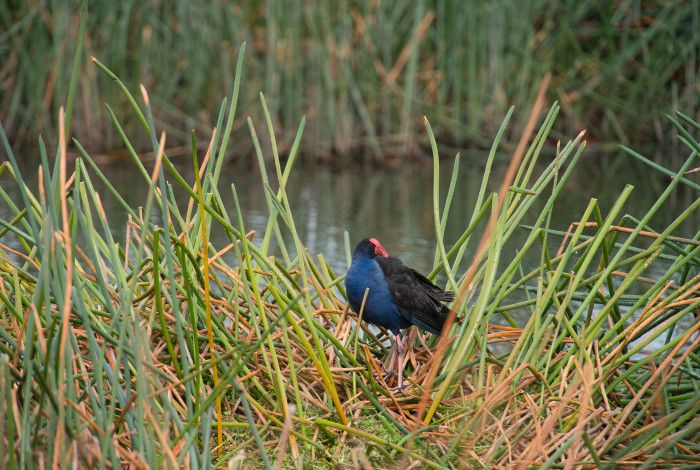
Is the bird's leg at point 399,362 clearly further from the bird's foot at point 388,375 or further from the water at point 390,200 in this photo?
the water at point 390,200

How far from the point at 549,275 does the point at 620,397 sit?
1.17ft

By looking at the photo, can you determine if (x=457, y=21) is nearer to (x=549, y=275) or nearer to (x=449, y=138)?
(x=449, y=138)

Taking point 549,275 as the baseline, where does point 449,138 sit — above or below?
below

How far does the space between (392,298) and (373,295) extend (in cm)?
5

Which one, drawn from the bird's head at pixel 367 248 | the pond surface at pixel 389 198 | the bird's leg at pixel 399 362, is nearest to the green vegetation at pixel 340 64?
the pond surface at pixel 389 198

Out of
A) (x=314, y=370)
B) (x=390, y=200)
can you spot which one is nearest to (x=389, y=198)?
(x=390, y=200)

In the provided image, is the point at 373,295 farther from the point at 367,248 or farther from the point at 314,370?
the point at 314,370

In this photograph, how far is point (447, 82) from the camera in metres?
8.28

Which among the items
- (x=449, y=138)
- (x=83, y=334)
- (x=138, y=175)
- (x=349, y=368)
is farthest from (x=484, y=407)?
(x=449, y=138)

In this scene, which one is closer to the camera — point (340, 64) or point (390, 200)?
point (390, 200)

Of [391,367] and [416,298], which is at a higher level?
[416,298]

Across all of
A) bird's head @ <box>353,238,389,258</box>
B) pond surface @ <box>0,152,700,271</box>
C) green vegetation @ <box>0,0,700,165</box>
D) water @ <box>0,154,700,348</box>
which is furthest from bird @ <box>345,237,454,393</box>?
green vegetation @ <box>0,0,700,165</box>

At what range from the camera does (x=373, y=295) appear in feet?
8.96

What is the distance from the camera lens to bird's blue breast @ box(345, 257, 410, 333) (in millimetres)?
2729
